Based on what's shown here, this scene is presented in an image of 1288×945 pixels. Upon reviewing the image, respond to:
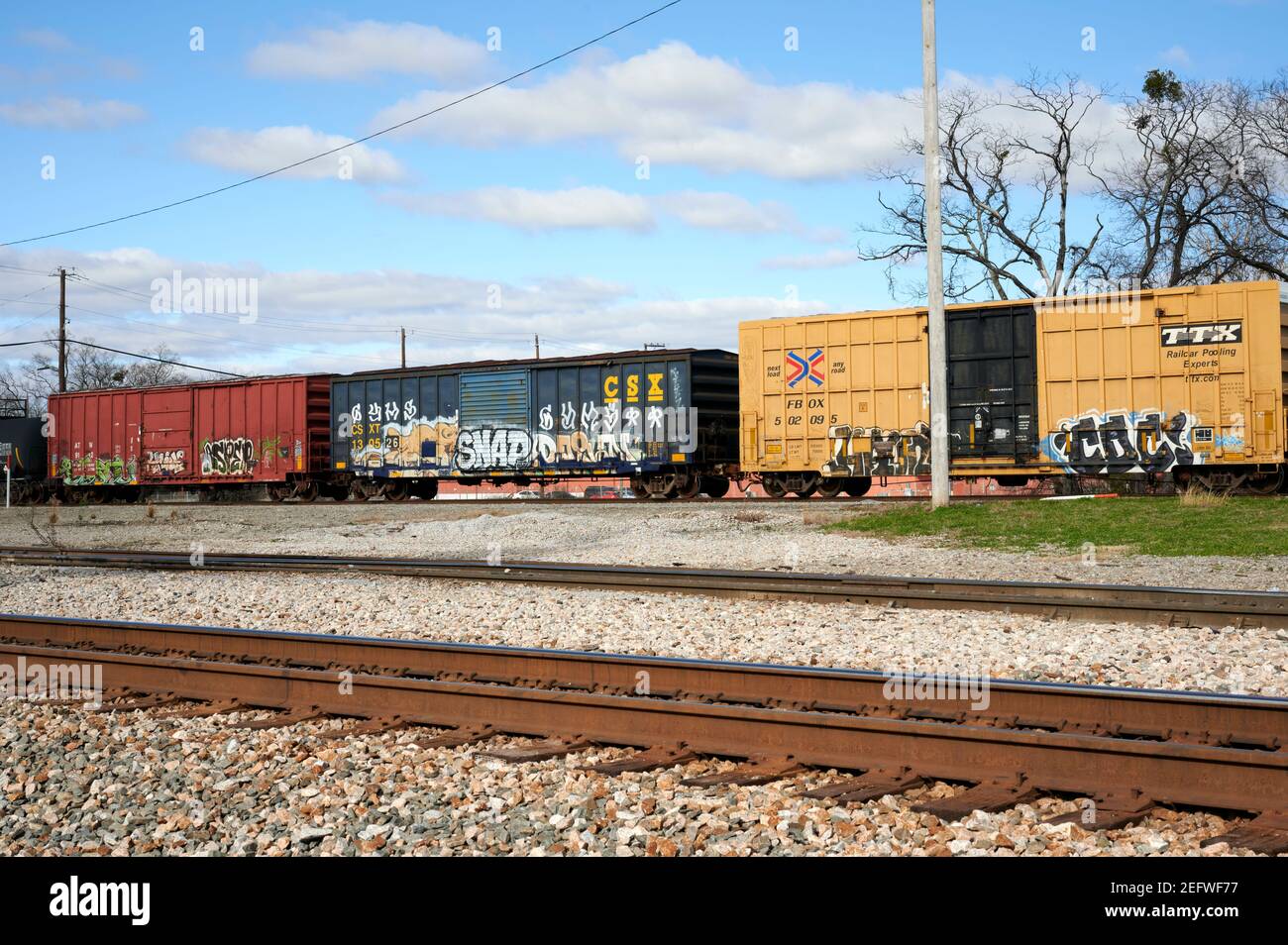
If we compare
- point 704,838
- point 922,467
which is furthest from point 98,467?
point 704,838

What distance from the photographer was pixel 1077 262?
3859 cm

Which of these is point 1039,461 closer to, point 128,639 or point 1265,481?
point 1265,481

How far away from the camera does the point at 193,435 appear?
31.7 meters

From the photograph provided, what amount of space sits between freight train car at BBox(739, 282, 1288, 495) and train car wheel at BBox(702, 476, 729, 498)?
7.23 ft

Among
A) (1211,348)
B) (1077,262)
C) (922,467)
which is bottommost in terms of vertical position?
(922,467)


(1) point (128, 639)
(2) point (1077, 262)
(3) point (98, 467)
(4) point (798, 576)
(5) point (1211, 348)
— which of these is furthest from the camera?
(2) point (1077, 262)

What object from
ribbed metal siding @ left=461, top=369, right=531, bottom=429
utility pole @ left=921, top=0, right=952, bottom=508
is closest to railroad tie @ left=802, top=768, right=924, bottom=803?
utility pole @ left=921, top=0, right=952, bottom=508

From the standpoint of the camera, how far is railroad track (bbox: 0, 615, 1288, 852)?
14.8ft

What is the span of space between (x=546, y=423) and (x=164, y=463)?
42.1 feet

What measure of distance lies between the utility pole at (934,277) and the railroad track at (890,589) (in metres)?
6.96

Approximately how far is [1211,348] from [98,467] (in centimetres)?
2968

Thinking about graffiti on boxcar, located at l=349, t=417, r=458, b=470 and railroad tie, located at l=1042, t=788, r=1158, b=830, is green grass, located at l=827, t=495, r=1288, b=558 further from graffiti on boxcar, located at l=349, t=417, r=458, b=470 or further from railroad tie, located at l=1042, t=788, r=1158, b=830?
graffiti on boxcar, located at l=349, t=417, r=458, b=470

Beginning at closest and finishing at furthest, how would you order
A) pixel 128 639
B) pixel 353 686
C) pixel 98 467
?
pixel 353 686 < pixel 128 639 < pixel 98 467

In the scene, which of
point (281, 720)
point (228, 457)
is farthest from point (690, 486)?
point (281, 720)
